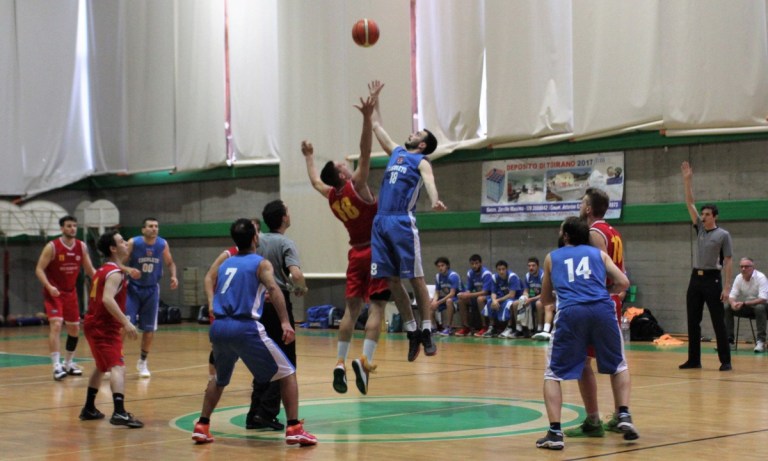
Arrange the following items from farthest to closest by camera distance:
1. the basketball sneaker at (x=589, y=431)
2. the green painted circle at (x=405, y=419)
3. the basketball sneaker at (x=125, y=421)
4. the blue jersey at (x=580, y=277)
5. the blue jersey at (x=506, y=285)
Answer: the blue jersey at (x=506, y=285) → the basketball sneaker at (x=125, y=421) → the green painted circle at (x=405, y=419) → the basketball sneaker at (x=589, y=431) → the blue jersey at (x=580, y=277)

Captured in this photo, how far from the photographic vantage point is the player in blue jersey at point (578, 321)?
306 inches

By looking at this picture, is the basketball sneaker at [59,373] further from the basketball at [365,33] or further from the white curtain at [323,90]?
the white curtain at [323,90]

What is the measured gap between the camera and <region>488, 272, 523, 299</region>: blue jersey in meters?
20.0

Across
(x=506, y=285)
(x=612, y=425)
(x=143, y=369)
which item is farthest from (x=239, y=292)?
(x=506, y=285)

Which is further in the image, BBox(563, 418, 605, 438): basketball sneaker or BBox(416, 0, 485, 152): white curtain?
BBox(416, 0, 485, 152): white curtain

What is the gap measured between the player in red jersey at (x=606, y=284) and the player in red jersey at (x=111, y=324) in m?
3.98

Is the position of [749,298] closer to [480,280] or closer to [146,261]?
[480,280]

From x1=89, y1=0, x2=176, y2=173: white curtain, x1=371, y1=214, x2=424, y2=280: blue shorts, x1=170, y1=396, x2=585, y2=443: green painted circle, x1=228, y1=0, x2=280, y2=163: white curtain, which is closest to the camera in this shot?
x1=170, y1=396, x2=585, y2=443: green painted circle

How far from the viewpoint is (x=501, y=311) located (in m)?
19.9

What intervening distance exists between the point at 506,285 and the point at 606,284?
12080mm

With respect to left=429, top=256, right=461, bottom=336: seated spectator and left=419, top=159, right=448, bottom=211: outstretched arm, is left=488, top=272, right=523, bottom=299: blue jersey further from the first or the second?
left=419, top=159, right=448, bottom=211: outstretched arm

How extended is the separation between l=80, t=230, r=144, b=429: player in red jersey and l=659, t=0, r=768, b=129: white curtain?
1133 cm

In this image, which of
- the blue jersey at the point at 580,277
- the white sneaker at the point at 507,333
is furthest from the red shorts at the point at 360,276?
the white sneaker at the point at 507,333

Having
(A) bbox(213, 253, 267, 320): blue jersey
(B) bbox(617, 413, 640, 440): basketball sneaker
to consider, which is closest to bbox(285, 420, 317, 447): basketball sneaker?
(A) bbox(213, 253, 267, 320): blue jersey
